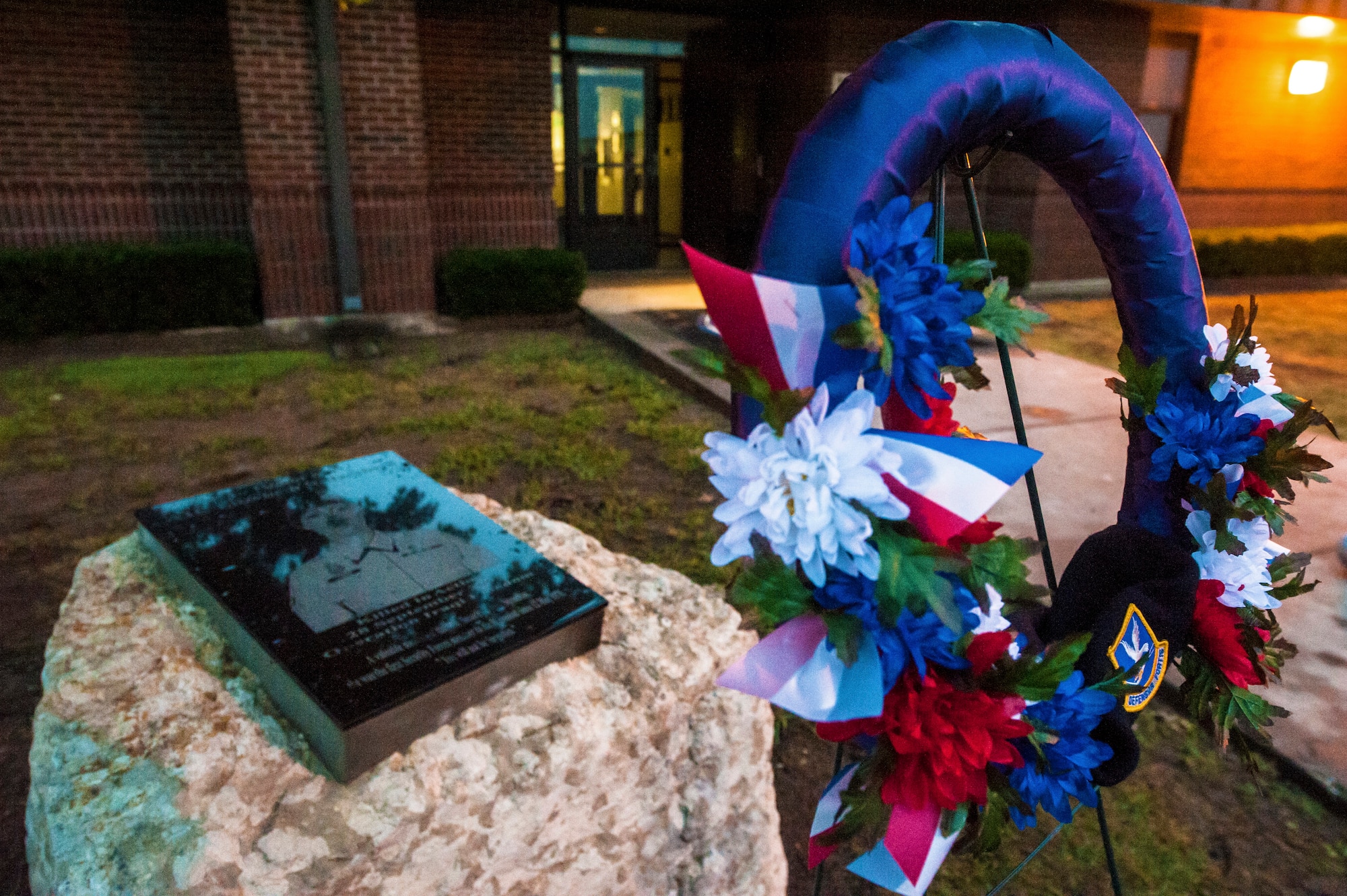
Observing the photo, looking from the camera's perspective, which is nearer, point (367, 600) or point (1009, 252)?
point (367, 600)

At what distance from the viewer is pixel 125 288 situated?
7512mm

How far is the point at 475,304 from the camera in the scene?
861 centimetres

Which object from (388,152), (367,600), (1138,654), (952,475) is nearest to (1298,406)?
(1138,654)

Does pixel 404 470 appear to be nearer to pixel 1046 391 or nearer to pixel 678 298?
pixel 1046 391

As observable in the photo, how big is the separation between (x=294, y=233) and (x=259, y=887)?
292 inches

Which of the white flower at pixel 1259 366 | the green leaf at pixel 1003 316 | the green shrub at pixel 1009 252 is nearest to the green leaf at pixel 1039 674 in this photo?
the green leaf at pixel 1003 316

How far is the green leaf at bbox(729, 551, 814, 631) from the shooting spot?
1.15 metres

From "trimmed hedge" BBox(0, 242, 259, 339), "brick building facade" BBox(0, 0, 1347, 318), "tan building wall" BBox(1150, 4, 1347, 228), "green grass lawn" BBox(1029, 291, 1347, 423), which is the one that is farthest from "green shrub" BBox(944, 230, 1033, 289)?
"trimmed hedge" BBox(0, 242, 259, 339)

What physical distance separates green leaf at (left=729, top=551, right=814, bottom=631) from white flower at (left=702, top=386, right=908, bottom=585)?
3.2 inches

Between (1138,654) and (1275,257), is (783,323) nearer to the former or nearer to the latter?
(1138,654)

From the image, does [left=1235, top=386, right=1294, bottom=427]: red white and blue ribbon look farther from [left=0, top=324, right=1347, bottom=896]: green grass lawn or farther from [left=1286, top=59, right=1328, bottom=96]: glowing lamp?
[left=1286, top=59, right=1328, bottom=96]: glowing lamp

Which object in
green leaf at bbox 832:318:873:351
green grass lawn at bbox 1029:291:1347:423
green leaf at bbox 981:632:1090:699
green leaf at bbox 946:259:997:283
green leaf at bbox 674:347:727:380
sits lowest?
green grass lawn at bbox 1029:291:1347:423

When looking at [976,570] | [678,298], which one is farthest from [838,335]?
[678,298]

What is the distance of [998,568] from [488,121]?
920 centimetres
